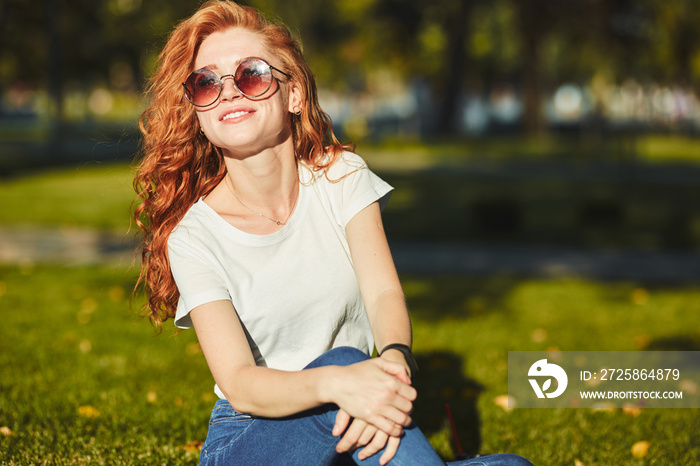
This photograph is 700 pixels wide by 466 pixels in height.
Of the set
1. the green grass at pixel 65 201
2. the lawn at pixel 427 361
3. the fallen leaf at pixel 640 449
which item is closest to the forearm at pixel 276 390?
the lawn at pixel 427 361

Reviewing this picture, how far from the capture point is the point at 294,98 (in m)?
2.67

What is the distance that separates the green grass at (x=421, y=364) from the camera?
378 centimetres

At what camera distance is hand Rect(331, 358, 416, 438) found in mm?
2105

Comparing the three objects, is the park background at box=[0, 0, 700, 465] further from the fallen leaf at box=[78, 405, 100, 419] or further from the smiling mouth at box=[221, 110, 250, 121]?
the smiling mouth at box=[221, 110, 250, 121]

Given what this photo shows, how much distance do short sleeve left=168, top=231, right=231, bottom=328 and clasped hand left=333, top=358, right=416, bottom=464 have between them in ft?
1.67

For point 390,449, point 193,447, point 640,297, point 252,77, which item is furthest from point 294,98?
point 640,297

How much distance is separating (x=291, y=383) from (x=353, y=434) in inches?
8.9

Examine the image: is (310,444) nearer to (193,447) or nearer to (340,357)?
(340,357)

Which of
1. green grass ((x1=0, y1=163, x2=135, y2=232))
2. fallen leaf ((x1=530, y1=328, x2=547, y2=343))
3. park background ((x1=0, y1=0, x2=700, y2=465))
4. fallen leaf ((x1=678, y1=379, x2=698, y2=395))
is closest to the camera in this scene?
park background ((x1=0, y1=0, x2=700, y2=465))

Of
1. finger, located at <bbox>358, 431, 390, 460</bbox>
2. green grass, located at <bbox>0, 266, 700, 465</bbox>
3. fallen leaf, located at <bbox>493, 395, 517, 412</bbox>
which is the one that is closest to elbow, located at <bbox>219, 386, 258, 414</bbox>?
finger, located at <bbox>358, 431, 390, 460</bbox>

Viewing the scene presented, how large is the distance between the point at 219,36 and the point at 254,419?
125cm

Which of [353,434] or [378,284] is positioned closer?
[353,434]

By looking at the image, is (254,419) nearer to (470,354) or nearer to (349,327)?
(349,327)

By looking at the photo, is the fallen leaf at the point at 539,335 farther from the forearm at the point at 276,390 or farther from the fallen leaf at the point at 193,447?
the forearm at the point at 276,390
